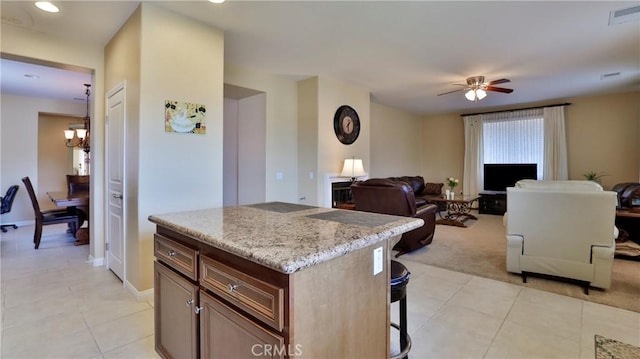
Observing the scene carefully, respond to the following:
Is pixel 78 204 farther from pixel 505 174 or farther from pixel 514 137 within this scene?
pixel 514 137

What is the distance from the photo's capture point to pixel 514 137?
7605 millimetres

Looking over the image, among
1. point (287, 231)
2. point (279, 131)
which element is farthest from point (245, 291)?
point (279, 131)

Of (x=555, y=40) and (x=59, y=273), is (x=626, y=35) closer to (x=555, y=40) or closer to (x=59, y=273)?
(x=555, y=40)

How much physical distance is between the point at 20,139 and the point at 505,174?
35.4 feet

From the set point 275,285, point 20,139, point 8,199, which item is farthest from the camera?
point 20,139

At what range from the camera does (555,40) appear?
12.3 ft

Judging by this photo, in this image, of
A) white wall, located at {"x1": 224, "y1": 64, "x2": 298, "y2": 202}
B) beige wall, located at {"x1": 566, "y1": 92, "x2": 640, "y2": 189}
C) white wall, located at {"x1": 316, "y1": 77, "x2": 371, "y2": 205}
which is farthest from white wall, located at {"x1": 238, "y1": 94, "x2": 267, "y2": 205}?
beige wall, located at {"x1": 566, "y1": 92, "x2": 640, "y2": 189}

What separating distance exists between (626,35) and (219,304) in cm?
520

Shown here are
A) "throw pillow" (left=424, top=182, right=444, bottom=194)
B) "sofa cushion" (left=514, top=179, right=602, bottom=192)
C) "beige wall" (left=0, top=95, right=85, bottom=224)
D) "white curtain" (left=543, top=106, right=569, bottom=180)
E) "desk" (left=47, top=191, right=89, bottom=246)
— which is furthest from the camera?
"throw pillow" (left=424, top=182, right=444, bottom=194)

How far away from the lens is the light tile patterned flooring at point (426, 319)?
206 centimetres

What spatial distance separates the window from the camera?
7.29 m

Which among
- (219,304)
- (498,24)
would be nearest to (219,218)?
(219,304)

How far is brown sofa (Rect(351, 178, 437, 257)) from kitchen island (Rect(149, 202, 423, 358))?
220cm

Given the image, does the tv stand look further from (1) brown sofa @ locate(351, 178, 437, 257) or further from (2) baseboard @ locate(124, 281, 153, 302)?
(2) baseboard @ locate(124, 281, 153, 302)
